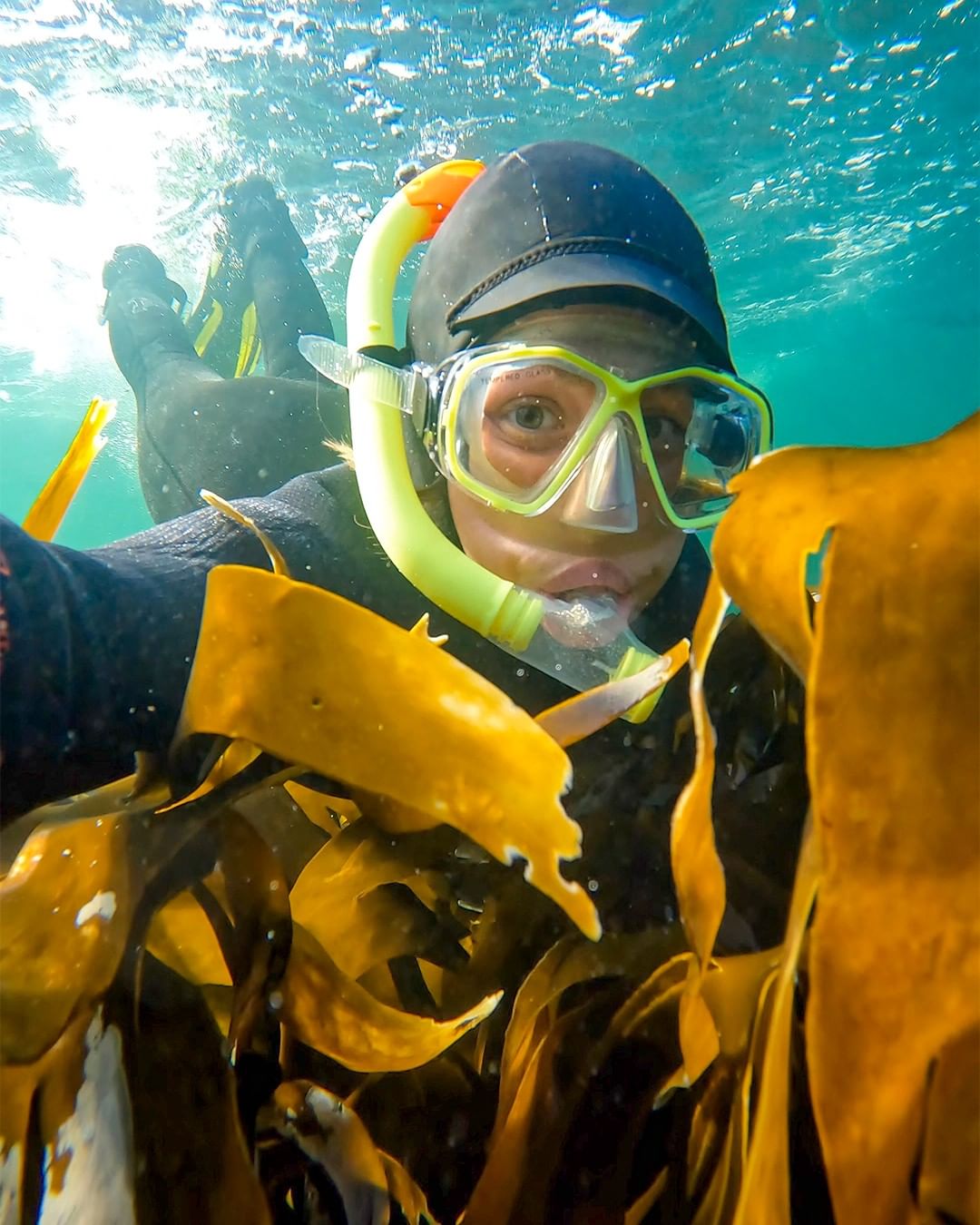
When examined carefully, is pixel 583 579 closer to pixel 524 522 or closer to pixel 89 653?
pixel 524 522

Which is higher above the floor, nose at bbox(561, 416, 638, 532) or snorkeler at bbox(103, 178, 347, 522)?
snorkeler at bbox(103, 178, 347, 522)

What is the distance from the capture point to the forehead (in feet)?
6.55

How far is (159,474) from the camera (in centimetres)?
518

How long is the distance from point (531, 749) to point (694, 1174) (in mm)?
704

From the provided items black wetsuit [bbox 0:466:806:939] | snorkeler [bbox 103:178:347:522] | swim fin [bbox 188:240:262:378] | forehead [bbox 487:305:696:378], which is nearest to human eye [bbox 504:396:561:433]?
forehead [bbox 487:305:696:378]

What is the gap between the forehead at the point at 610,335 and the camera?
200 cm

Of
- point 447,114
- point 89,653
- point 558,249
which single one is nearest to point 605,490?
point 558,249

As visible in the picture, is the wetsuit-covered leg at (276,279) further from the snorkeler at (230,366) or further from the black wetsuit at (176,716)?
the black wetsuit at (176,716)

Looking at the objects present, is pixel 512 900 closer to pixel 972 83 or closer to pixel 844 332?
pixel 972 83

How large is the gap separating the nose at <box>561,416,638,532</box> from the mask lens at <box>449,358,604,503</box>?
0.08 meters

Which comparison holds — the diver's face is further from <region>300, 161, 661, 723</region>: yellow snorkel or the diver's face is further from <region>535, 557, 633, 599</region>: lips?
<region>300, 161, 661, 723</region>: yellow snorkel

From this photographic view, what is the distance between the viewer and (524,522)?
196 cm

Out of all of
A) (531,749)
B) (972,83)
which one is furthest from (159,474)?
(972,83)

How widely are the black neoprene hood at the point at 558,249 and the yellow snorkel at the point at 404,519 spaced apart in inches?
8.5
